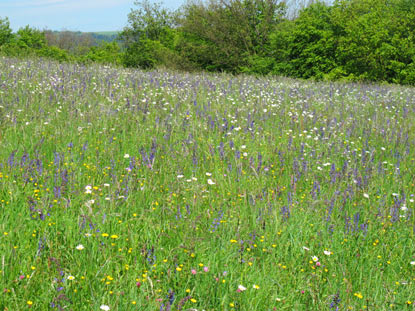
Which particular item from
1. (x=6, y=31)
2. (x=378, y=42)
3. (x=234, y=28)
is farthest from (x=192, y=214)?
(x=6, y=31)

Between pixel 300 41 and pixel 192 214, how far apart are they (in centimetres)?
2484

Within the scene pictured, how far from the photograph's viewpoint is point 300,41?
86.2 feet

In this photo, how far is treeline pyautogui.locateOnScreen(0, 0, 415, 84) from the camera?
22.8 meters

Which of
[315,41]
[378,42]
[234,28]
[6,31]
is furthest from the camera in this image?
[6,31]

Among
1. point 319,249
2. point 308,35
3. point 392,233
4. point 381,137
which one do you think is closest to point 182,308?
point 319,249

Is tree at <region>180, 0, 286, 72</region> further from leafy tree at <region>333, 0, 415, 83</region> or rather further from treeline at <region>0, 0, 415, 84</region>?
leafy tree at <region>333, 0, 415, 83</region>

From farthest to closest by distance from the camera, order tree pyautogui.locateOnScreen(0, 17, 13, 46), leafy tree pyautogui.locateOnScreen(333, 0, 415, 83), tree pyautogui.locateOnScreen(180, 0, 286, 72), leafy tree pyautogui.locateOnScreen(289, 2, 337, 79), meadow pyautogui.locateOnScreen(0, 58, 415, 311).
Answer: tree pyautogui.locateOnScreen(0, 17, 13, 46), tree pyautogui.locateOnScreen(180, 0, 286, 72), leafy tree pyautogui.locateOnScreen(289, 2, 337, 79), leafy tree pyautogui.locateOnScreen(333, 0, 415, 83), meadow pyautogui.locateOnScreen(0, 58, 415, 311)

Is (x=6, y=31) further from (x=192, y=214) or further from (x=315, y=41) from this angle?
(x=192, y=214)

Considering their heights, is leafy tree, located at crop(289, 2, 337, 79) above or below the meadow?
above

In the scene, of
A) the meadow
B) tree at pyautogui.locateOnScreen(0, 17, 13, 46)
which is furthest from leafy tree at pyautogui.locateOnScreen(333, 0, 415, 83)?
tree at pyautogui.locateOnScreen(0, 17, 13, 46)

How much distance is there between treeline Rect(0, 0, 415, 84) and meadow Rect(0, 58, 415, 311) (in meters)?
11.4

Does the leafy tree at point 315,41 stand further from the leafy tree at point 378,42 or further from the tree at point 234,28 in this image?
the tree at point 234,28

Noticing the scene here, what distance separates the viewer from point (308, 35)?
25.5m

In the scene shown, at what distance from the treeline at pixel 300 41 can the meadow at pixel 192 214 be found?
37.3 ft
